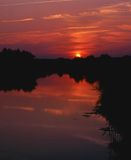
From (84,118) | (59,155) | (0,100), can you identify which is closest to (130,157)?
(59,155)

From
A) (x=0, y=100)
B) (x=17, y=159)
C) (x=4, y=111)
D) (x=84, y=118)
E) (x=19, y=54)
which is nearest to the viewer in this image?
(x=17, y=159)

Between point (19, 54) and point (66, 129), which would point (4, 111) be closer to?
point (66, 129)

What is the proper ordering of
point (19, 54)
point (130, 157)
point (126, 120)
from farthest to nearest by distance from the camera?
1. point (19, 54)
2. point (126, 120)
3. point (130, 157)

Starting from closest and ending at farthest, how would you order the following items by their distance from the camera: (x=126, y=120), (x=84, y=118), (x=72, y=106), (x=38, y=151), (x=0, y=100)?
(x=38, y=151) → (x=126, y=120) → (x=84, y=118) → (x=72, y=106) → (x=0, y=100)

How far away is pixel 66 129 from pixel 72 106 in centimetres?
1112

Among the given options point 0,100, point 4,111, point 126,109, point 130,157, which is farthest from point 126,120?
point 0,100

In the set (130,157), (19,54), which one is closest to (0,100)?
(130,157)

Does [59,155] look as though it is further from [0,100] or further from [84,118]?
[0,100]

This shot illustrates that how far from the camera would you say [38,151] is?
794 inches

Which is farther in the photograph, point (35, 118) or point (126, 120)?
point (35, 118)

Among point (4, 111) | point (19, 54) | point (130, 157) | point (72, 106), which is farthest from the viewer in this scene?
point (19, 54)

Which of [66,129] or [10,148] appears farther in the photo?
[66,129]

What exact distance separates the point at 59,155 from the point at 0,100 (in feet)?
77.8

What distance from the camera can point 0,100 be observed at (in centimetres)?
4247
